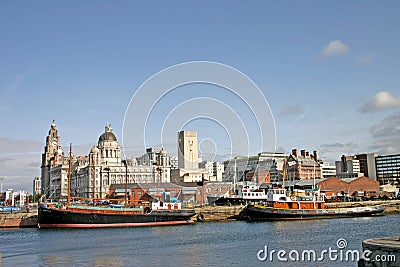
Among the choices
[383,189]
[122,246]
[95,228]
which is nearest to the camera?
[122,246]

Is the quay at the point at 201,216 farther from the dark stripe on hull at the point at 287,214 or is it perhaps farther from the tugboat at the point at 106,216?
the tugboat at the point at 106,216

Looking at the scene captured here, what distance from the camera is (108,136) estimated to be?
7485 inches

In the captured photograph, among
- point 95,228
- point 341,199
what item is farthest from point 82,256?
point 341,199

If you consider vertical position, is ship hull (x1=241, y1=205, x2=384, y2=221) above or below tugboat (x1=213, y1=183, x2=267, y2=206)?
below

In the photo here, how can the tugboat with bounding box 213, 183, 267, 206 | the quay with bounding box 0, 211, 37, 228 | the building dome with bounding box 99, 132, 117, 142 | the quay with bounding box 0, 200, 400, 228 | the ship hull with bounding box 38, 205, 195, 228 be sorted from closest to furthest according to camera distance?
the ship hull with bounding box 38, 205, 195, 228 → the quay with bounding box 0, 211, 37, 228 → the quay with bounding box 0, 200, 400, 228 → the tugboat with bounding box 213, 183, 267, 206 → the building dome with bounding box 99, 132, 117, 142

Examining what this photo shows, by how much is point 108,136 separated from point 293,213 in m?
123

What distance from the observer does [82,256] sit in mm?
39844

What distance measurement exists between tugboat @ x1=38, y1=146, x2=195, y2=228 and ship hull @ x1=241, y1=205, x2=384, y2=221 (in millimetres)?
11519

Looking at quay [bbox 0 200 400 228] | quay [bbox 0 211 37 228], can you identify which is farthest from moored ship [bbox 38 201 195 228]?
quay [bbox 0 200 400 228]

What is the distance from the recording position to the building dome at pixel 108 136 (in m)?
189

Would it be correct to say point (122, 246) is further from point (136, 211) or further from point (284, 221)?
point (284, 221)

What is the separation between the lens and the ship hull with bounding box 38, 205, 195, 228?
236 feet

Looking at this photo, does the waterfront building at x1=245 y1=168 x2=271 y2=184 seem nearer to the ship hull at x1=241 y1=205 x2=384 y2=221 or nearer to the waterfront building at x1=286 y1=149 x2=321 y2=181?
the waterfront building at x1=286 y1=149 x2=321 y2=181

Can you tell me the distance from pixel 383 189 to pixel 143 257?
5033 inches
